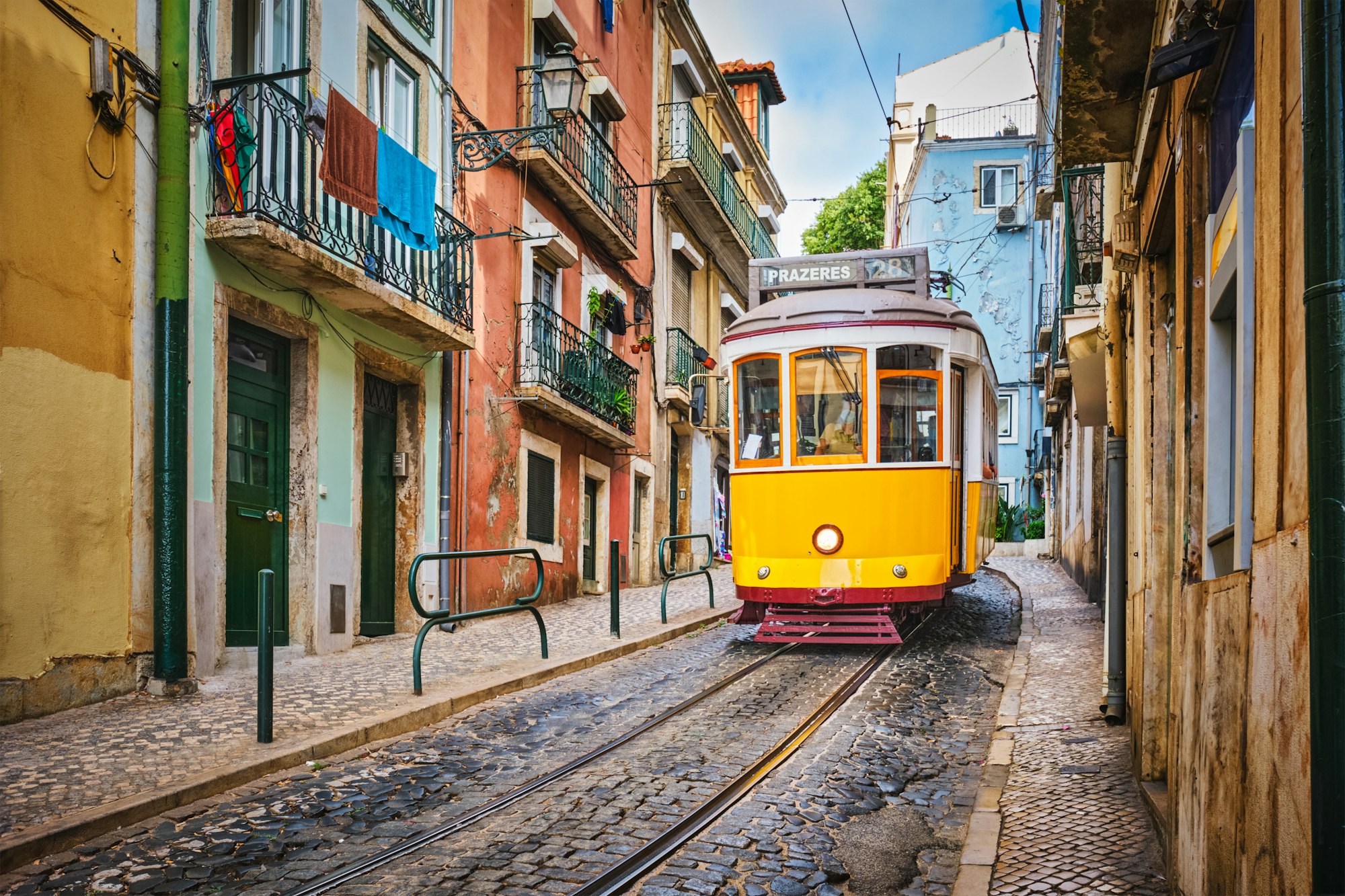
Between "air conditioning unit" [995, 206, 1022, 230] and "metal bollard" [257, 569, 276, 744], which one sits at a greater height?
"air conditioning unit" [995, 206, 1022, 230]

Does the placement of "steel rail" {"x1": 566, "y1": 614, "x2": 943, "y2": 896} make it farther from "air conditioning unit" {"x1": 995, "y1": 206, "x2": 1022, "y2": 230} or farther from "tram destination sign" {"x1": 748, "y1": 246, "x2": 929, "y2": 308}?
"air conditioning unit" {"x1": 995, "y1": 206, "x2": 1022, "y2": 230}

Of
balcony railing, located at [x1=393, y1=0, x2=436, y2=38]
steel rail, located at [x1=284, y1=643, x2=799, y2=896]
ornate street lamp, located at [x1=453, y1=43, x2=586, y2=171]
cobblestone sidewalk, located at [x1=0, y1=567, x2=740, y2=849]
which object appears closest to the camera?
steel rail, located at [x1=284, y1=643, x2=799, y2=896]

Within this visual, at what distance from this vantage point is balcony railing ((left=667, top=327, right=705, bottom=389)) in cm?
2148

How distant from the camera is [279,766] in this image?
6023 millimetres

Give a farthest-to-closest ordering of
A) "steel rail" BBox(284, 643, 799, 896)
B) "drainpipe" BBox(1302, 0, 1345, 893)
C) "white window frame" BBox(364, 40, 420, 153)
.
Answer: "white window frame" BBox(364, 40, 420, 153)
"steel rail" BBox(284, 643, 799, 896)
"drainpipe" BBox(1302, 0, 1345, 893)

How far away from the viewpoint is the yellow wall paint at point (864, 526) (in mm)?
10391

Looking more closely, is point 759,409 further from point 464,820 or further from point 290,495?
point 464,820

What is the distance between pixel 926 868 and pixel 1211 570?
160 centimetres

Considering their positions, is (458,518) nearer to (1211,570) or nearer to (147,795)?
(147,795)

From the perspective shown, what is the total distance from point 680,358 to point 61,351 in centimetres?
1504

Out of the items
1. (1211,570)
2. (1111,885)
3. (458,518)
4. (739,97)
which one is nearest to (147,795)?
(1111,885)

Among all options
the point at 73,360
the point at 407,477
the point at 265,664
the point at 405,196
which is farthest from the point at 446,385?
the point at 265,664

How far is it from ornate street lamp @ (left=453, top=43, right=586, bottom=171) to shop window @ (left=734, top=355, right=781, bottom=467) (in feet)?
10.4

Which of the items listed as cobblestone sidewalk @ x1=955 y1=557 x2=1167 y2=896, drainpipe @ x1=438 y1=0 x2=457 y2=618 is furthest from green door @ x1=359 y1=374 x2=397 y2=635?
cobblestone sidewalk @ x1=955 y1=557 x2=1167 y2=896
